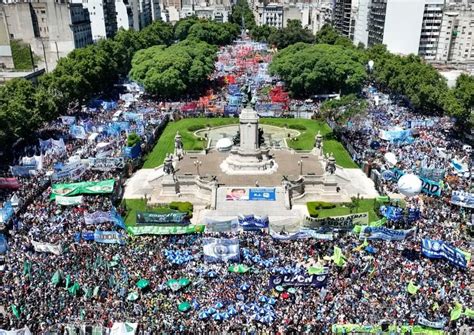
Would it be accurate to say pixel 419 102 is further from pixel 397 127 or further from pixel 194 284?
pixel 194 284

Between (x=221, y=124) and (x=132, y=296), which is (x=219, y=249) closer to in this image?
(x=132, y=296)

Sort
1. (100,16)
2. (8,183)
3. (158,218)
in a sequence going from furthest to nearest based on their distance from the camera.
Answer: (100,16)
(8,183)
(158,218)

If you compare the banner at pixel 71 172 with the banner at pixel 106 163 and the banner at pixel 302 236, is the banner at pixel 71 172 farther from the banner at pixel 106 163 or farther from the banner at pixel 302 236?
the banner at pixel 302 236

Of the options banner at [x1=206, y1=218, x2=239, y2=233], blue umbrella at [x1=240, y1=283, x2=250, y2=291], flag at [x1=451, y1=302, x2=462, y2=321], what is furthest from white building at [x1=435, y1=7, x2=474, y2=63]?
blue umbrella at [x1=240, y1=283, x2=250, y2=291]

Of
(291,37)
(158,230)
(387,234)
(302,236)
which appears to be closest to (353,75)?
(387,234)

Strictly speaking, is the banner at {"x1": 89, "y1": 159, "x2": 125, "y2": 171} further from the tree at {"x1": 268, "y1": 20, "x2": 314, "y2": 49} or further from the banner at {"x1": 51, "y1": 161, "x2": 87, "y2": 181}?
the tree at {"x1": 268, "y1": 20, "x2": 314, "y2": 49}

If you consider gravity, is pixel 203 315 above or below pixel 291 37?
below
